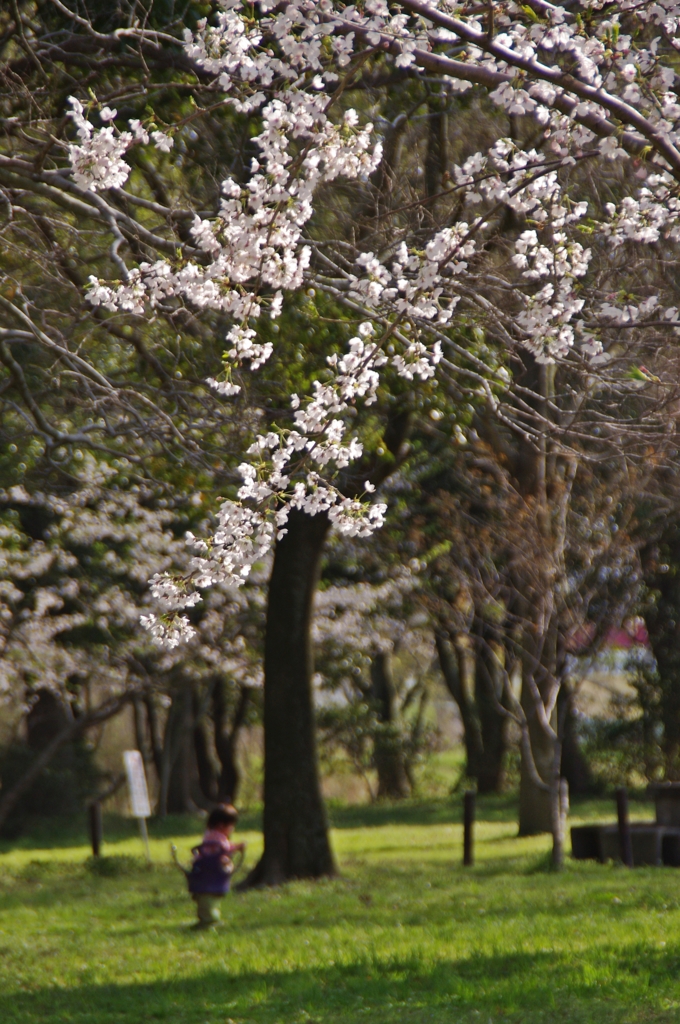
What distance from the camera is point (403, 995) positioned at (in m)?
6.95

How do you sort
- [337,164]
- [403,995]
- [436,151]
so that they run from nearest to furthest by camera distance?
[337,164]
[403,995]
[436,151]

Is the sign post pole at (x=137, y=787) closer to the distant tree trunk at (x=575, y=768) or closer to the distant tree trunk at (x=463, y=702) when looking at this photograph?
the distant tree trunk at (x=575, y=768)

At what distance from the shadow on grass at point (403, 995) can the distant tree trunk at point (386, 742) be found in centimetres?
2018

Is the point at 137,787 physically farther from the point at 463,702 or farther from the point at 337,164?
the point at 463,702

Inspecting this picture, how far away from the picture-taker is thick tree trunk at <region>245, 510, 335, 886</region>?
12.3 meters

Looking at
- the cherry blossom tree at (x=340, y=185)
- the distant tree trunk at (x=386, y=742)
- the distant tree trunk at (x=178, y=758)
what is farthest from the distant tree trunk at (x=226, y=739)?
the cherry blossom tree at (x=340, y=185)

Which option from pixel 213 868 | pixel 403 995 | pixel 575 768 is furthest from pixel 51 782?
pixel 403 995

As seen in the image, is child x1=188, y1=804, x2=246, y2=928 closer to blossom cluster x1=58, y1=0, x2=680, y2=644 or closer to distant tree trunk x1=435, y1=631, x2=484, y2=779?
blossom cluster x1=58, y1=0, x2=680, y2=644

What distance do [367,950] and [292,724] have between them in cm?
438

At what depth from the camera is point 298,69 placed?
5.75 m

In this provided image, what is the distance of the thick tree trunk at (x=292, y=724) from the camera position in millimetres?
12289

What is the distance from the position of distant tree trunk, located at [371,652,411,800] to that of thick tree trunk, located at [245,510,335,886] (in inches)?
612

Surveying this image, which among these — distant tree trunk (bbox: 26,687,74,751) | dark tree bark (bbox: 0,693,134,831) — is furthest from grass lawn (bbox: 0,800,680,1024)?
distant tree trunk (bbox: 26,687,74,751)

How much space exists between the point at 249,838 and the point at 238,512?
16611 mm
